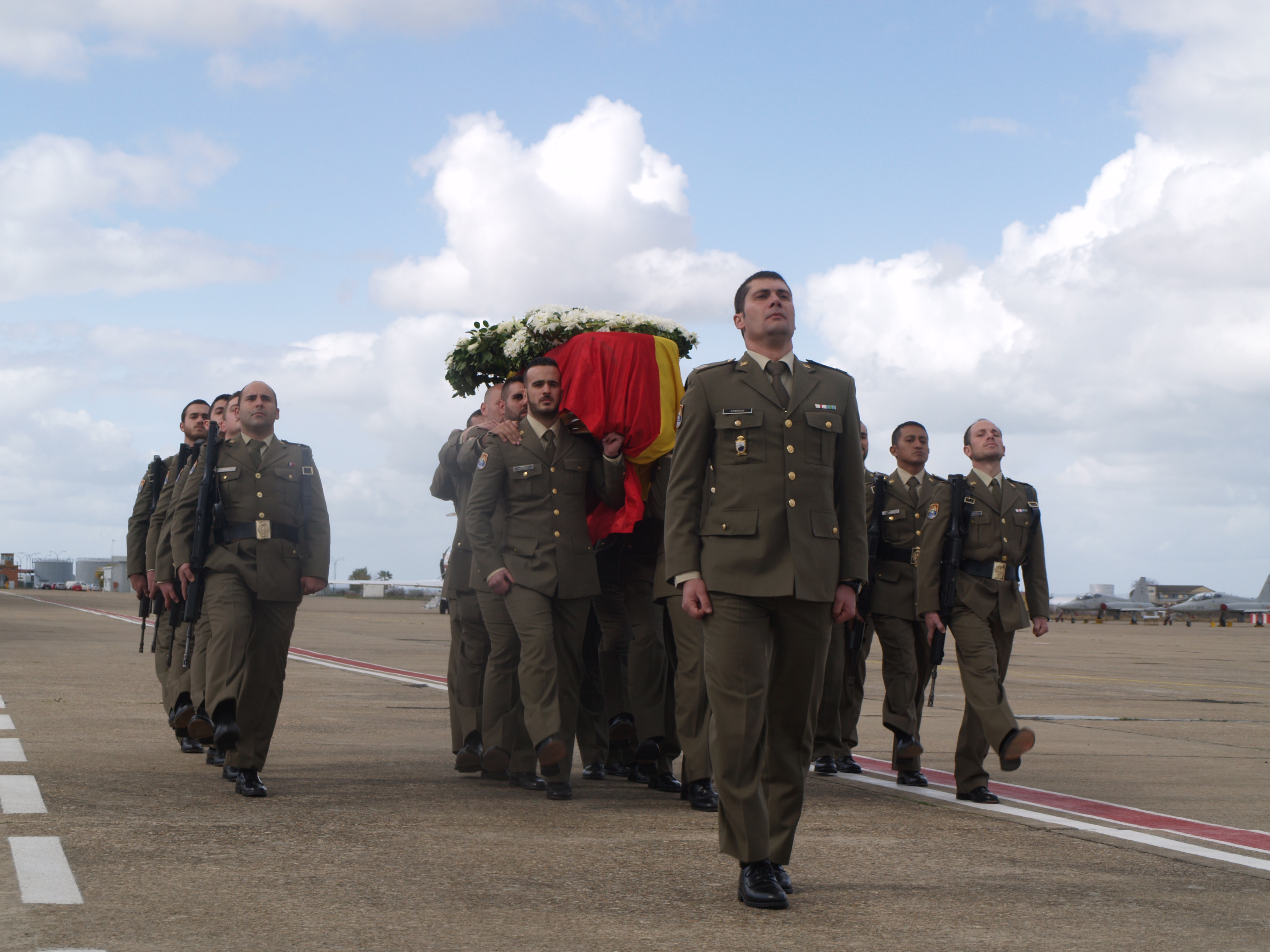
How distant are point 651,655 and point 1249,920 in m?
3.80

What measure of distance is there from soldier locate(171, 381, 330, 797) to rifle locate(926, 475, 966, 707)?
11.5 feet

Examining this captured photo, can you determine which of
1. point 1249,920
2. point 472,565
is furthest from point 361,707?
point 1249,920

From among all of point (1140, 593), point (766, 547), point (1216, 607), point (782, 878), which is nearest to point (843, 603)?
point (766, 547)

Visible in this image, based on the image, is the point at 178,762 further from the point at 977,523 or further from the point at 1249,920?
the point at 1249,920

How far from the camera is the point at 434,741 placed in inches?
391

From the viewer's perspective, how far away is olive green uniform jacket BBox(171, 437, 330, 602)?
A: 7.41 m

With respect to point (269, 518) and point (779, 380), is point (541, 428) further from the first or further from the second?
point (779, 380)

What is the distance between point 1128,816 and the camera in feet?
22.7

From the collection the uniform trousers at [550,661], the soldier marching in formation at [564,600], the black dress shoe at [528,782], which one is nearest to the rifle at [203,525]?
the soldier marching in formation at [564,600]

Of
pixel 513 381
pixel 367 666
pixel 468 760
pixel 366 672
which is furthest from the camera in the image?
pixel 367 666

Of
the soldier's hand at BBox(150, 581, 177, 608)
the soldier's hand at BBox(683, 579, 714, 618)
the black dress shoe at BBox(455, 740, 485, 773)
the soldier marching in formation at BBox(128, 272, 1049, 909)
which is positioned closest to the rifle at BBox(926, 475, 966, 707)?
the soldier marching in formation at BBox(128, 272, 1049, 909)

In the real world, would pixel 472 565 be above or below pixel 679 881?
above

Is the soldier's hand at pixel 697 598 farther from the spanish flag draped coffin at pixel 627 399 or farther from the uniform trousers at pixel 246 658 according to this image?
the uniform trousers at pixel 246 658

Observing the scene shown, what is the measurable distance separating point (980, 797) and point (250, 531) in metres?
4.32
